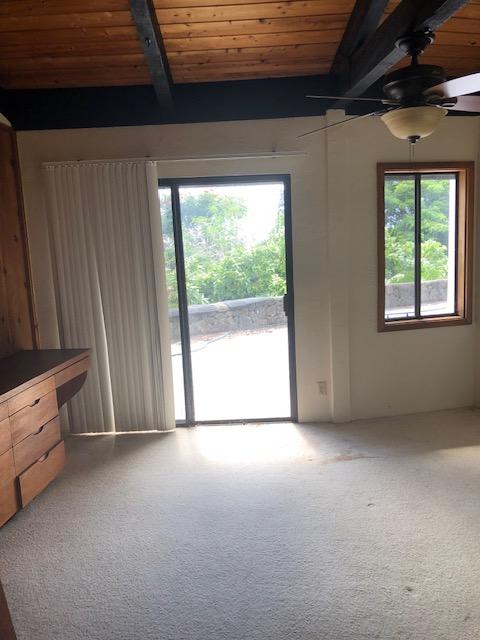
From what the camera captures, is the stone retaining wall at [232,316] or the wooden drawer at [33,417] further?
the stone retaining wall at [232,316]

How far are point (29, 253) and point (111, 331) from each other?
2.95ft

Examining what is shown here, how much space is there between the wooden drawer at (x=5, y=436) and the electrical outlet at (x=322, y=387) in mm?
2336

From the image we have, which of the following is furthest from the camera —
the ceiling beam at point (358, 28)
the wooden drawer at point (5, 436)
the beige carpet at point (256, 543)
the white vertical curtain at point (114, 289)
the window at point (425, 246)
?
the window at point (425, 246)

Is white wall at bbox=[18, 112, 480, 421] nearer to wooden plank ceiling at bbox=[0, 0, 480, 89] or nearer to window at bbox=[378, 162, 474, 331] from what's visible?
window at bbox=[378, 162, 474, 331]

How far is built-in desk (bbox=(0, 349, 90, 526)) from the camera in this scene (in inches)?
90.8

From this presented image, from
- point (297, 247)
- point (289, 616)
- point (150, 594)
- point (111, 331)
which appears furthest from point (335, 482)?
point (111, 331)

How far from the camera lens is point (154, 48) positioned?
276 centimetres

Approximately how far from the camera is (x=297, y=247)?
356 centimetres

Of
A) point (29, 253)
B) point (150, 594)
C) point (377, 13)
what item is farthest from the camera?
point (29, 253)

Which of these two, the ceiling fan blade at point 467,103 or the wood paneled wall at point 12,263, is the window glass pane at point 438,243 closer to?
the ceiling fan blade at point 467,103

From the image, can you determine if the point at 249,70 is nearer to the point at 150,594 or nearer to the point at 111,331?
the point at 111,331

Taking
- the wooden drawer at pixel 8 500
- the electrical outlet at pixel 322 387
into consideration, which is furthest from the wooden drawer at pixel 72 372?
the electrical outlet at pixel 322 387

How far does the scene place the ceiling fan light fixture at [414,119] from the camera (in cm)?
185

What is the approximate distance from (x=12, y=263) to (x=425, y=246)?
3347mm
